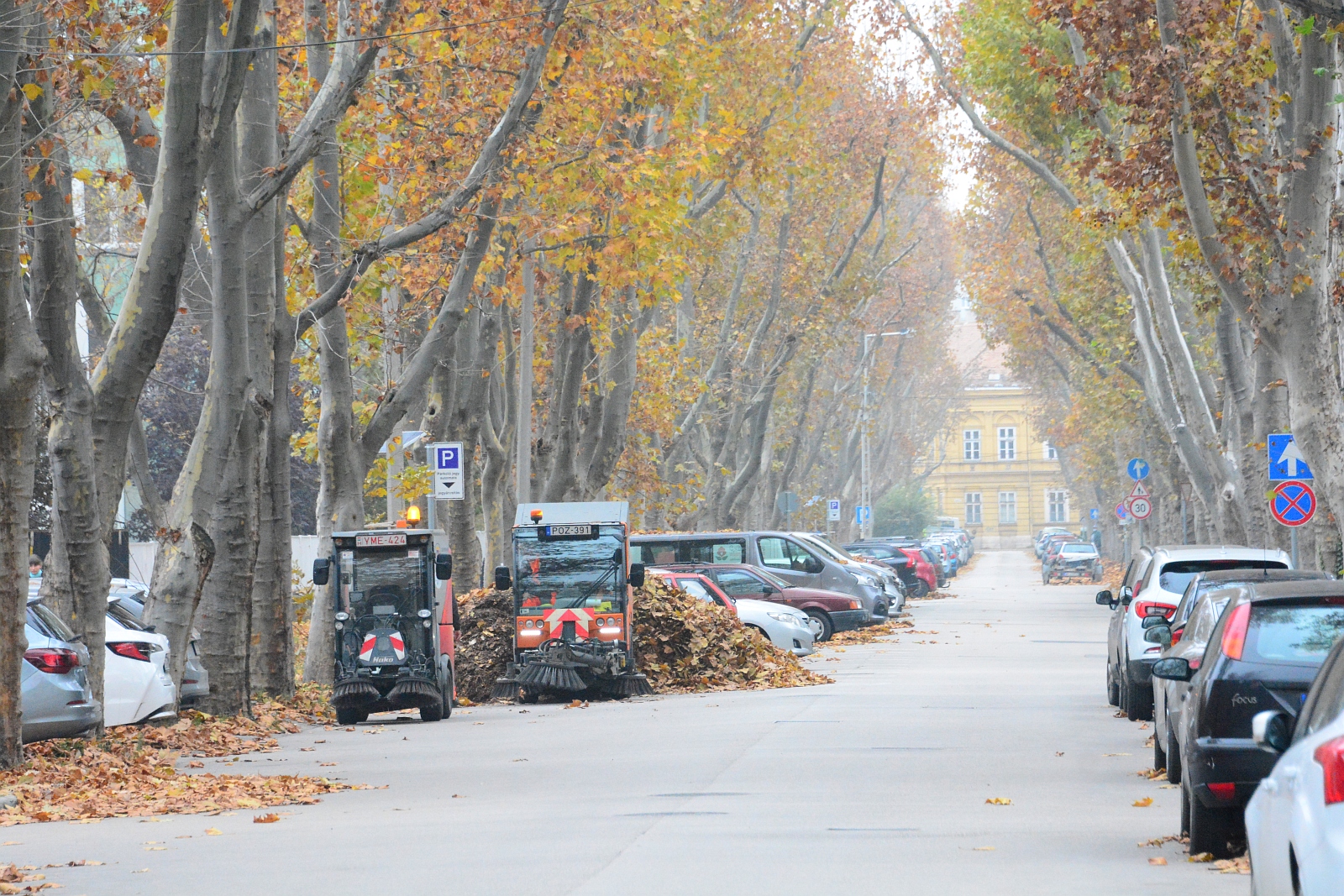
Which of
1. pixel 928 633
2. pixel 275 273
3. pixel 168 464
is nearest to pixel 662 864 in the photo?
pixel 275 273

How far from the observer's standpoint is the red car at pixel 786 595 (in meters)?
31.1

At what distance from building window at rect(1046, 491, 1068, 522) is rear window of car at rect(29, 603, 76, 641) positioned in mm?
122936

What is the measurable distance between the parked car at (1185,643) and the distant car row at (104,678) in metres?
8.15

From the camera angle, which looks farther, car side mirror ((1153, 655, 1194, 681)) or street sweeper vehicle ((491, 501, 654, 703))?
street sweeper vehicle ((491, 501, 654, 703))

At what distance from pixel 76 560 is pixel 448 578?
5746 mm

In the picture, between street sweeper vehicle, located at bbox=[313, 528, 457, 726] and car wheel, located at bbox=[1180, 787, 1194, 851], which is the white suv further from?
street sweeper vehicle, located at bbox=[313, 528, 457, 726]

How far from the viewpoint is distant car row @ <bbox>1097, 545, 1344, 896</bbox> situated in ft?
16.4

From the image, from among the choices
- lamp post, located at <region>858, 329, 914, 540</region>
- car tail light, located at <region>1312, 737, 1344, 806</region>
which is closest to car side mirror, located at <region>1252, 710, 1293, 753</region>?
car tail light, located at <region>1312, 737, 1344, 806</region>

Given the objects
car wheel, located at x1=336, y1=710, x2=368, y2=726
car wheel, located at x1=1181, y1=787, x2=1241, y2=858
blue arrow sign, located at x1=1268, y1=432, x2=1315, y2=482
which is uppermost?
blue arrow sign, located at x1=1268, y1=432, x2=1315, y2=482

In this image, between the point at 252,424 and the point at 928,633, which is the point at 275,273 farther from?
the point at 928,633

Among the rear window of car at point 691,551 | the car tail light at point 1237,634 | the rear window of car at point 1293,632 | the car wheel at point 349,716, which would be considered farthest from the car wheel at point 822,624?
the rear window of car at point 1293,632

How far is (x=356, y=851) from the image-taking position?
30.2 ft

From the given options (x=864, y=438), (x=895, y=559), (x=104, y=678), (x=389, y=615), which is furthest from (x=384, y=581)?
(x=864, y=438)

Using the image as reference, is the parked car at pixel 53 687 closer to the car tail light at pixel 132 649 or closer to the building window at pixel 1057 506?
the car tail light at pixel 132 649
